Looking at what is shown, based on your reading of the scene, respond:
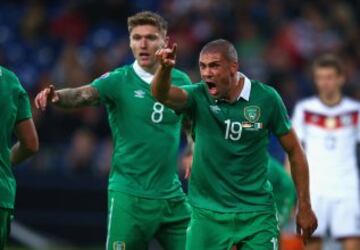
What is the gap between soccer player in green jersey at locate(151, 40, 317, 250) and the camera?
26.8ft

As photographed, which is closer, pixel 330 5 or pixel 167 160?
pixel 167 160

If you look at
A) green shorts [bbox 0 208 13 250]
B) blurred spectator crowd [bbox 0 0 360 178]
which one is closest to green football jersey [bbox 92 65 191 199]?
green shorts [bbox 0 208 13 250]

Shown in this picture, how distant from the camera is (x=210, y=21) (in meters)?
16.9

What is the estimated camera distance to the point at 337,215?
38.0ft

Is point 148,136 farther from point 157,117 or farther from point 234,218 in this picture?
point 234,218

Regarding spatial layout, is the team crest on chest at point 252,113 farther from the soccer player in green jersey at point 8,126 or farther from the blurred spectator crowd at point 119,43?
the blurred spectator crowd at point 119,43

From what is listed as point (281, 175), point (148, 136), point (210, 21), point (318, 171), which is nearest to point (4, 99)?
point (148, 136)

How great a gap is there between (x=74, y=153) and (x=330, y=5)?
488 centimetres

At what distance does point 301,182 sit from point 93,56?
8624mm

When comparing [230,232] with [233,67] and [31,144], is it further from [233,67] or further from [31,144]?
[31,144]

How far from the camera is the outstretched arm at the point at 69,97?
26.8 feet

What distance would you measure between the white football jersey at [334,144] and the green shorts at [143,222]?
9.50 feet

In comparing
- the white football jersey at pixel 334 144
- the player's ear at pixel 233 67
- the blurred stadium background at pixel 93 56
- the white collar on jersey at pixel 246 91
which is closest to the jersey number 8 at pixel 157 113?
the white collar on jersey at pixel 246 91

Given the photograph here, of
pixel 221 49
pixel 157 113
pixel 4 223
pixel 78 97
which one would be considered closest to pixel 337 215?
pixel 157 113
